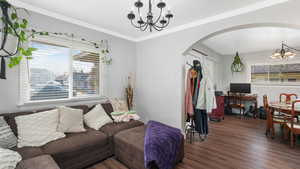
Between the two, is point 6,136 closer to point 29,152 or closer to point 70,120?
point 29,152

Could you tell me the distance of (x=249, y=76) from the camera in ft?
18.4

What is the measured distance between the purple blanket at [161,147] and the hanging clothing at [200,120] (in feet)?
2.96

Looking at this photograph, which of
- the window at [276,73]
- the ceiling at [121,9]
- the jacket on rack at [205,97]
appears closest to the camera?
the ceiling at [121,9]

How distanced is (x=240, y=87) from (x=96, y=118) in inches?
222

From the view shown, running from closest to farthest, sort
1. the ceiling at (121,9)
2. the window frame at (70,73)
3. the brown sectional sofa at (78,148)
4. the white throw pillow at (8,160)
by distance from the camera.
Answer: the white throw pillow at (8,160) → the brown sectional sofa at (78,148) → the ceiling at (121,9) → the window frame at (70,73)

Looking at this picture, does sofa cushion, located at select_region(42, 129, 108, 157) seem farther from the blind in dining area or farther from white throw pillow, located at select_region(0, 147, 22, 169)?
the blind in dining area

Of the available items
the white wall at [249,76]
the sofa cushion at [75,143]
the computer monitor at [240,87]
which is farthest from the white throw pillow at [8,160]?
the white wall at [249,76]

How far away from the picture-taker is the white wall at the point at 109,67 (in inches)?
81.7

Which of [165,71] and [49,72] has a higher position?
[165,71]

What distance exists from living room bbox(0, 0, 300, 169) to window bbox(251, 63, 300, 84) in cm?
126

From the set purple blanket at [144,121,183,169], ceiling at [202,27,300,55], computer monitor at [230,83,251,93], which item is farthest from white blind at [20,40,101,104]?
computer monitor at [230,83,251,93]

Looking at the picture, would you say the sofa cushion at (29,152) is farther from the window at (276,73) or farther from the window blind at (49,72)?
the window at (276,73)

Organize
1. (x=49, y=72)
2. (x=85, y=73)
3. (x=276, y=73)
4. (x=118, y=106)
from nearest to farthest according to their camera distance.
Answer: (x=49, y=72) < (x=85, y=73) < (x=118, y=106) < (x=276, y=73)

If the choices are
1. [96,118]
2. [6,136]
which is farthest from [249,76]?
[6,136]
